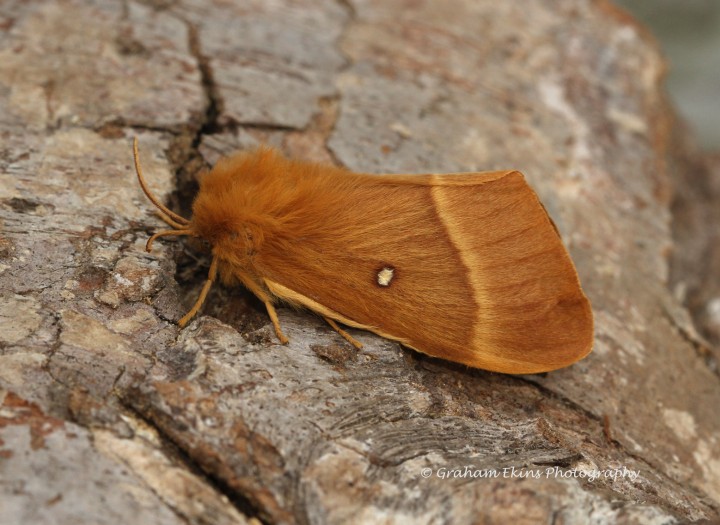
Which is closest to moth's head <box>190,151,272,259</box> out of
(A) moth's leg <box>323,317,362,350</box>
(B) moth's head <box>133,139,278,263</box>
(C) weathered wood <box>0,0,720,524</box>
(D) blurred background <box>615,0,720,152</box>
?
(B) moth's head <box>133,139,278,263</box>

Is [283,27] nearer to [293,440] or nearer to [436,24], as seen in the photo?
[436,24]

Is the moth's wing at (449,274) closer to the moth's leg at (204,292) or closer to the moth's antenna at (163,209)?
the moth's leg at (204,292)

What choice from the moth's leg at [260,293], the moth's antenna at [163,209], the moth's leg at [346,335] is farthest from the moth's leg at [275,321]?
the moth's antenna at [163,209]

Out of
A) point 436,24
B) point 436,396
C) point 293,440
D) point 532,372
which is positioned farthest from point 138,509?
point 436,24

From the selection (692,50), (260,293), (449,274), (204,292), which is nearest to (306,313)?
(260,293)

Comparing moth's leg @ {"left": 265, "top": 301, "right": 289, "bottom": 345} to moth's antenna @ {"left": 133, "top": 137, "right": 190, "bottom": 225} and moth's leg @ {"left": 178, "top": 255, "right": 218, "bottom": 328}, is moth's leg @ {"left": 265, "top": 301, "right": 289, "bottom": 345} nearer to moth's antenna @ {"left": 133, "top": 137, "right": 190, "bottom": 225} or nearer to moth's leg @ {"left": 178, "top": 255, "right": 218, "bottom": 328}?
moth's leg @ {"left": 178, "top": 255, "right": 218, "bottom": 328}
